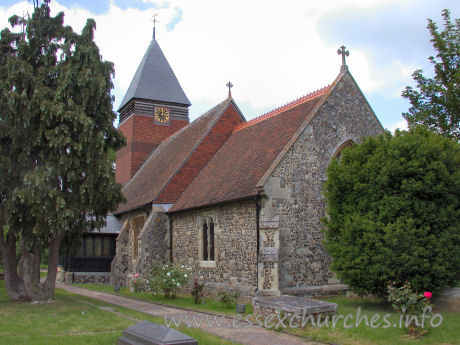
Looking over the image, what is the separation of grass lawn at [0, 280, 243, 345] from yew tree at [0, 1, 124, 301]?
1.77 metres

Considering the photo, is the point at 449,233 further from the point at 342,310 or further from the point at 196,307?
the point at 196,307

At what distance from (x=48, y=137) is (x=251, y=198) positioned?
20.6 ft

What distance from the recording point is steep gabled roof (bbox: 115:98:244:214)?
66.0ft

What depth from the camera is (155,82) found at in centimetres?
3045

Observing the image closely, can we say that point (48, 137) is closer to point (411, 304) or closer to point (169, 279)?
point (169, 279)

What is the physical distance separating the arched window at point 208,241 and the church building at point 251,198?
4 cm

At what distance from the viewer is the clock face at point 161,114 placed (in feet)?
97.7

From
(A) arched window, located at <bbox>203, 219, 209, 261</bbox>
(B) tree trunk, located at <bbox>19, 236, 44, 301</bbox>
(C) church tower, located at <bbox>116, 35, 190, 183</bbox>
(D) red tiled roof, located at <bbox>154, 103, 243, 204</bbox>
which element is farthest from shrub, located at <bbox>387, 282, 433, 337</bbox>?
(C) church tower, located at <bbox>116, 35, 190, 183</bbox>

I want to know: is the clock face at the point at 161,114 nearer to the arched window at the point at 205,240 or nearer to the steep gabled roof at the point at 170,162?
the steep gabled roof at the point at 170,162

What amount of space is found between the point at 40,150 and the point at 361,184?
9.51 metres

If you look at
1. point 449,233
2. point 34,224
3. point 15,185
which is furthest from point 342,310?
point 15,185

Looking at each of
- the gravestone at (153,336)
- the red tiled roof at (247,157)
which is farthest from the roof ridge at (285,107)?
the gravestone at (153,336)

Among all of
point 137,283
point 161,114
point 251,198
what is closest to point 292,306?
point 251,198

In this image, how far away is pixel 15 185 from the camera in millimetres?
13656
